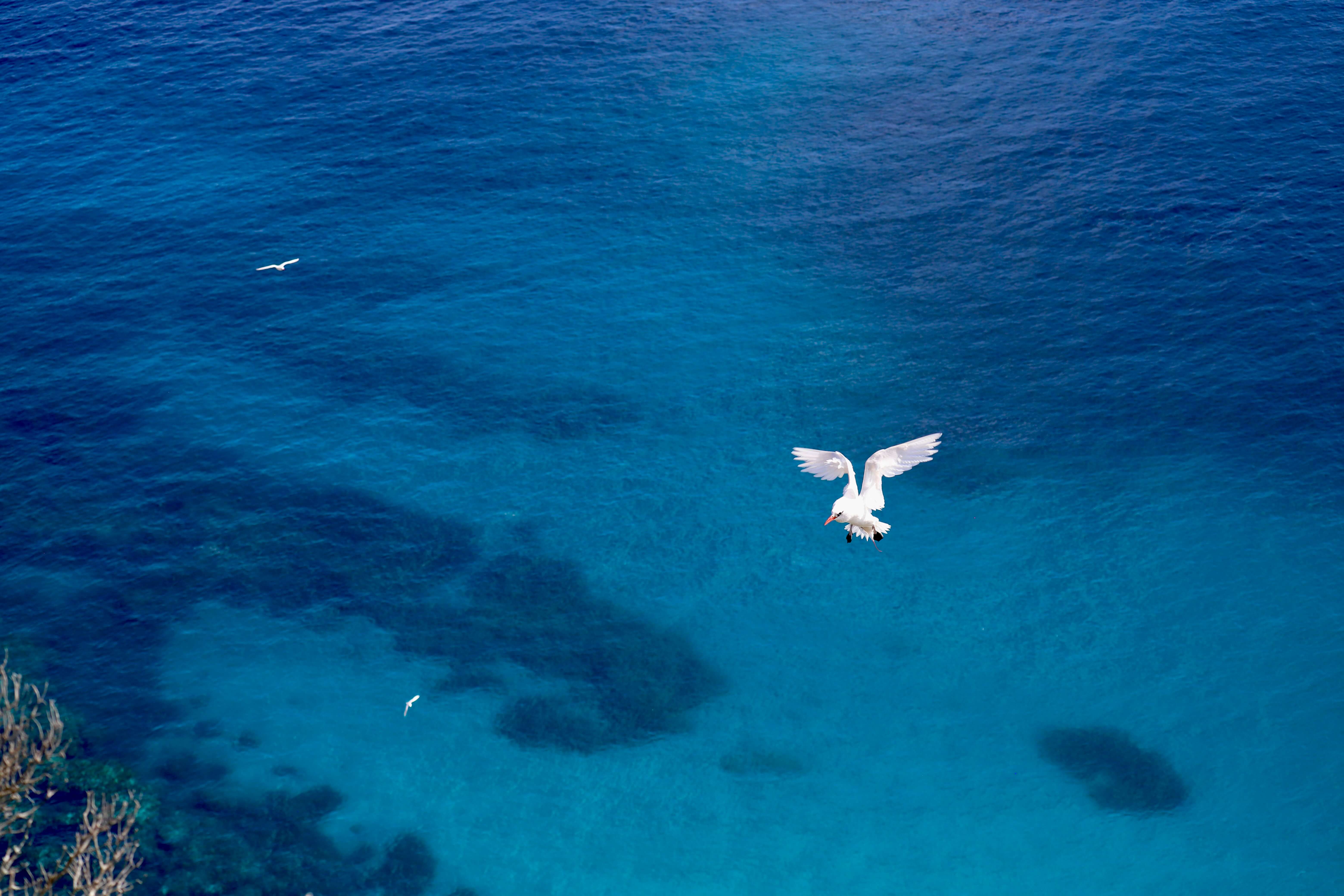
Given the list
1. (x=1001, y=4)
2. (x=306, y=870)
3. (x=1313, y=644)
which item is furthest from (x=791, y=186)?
(x=306, y=870)

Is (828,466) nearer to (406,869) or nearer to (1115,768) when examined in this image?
(1115,768)

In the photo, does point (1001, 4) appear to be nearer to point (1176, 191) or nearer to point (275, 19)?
point (1176, 191)

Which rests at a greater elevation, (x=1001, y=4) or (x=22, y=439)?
(x=1001, y=4)

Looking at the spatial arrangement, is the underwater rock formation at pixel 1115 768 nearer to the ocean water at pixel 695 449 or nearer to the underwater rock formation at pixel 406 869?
the ocean water at pixel 695 449

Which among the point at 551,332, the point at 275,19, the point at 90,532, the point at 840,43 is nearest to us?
the point at 90,532

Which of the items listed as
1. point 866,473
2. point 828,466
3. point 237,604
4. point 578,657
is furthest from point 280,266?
point 866,473

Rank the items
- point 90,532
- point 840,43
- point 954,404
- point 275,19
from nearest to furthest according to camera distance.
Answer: point 90,532
point 954,404
point 840,43
point 275,19

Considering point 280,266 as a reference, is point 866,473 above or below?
above
